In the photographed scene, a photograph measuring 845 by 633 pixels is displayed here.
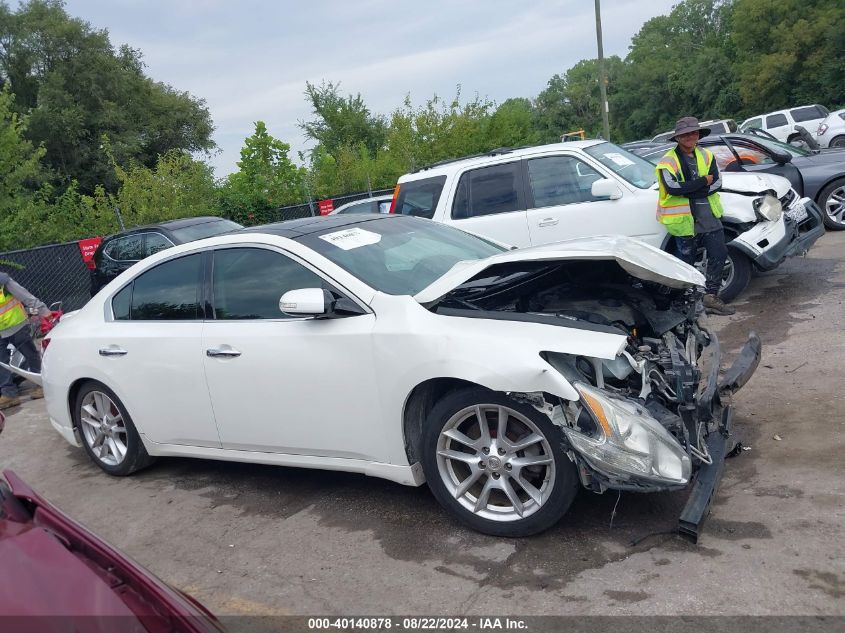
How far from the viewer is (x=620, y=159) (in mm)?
8031

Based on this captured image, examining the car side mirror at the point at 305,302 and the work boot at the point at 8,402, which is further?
the work boot at the point at 8,402

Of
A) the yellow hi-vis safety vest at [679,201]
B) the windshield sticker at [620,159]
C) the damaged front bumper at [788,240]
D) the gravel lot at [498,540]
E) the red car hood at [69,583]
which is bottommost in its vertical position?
the gravel lot at [498,540]

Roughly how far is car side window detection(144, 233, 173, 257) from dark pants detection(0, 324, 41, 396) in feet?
12.2

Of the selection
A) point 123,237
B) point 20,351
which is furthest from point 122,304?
point 123,237

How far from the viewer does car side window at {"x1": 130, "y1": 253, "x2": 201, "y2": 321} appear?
482 centimetres

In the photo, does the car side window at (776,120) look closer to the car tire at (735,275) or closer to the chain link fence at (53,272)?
the car tire at (735,275)

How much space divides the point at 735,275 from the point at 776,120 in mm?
24239

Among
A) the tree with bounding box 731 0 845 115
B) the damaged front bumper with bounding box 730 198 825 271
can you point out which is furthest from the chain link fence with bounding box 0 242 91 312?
the tree with bounding box 731 0 845 115

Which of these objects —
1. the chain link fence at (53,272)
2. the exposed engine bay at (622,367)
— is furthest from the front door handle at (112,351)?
the chain link fence at (53,272)

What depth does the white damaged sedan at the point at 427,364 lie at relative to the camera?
11.5 feet

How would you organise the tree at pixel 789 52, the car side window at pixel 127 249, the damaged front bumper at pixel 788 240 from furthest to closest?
the tree at pixel 789 52 → the car side window at pixel 127 249 → the damaged front bumper at pixel 788 240

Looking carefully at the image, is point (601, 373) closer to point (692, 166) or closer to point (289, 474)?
point (289, 474)

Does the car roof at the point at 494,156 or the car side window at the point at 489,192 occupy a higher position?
the car roof at the point at 494,156

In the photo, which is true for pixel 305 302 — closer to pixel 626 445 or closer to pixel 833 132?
pixel 626 445
